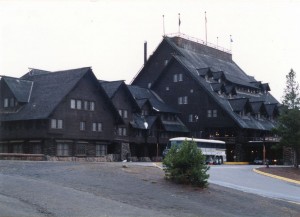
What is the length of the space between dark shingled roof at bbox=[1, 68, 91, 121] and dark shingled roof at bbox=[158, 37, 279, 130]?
27.1 metres

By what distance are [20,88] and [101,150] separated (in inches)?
508

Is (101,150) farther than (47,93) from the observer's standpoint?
Yes

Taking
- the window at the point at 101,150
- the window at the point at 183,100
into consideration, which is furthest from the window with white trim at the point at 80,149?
the window at the point at 183,100

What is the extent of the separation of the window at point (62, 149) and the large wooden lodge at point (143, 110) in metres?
0.12

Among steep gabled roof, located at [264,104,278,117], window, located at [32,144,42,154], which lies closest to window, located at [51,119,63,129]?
window, located at [32,144,42,154]

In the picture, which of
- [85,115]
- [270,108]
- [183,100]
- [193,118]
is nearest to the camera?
[85,115]

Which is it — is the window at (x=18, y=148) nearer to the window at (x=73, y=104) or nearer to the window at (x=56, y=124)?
the window at (x=56, y=124)

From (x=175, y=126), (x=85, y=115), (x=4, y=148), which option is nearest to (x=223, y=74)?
(x=175, y=126)

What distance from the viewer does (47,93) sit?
185ft

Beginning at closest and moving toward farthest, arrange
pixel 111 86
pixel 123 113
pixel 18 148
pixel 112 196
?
pixel 112 196 < pixel 18 148 < pixel 111 86 < pixel 123 113

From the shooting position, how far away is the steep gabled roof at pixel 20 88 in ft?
185

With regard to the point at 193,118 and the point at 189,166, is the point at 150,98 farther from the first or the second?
the point at 189,166

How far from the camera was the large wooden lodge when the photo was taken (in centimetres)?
5578

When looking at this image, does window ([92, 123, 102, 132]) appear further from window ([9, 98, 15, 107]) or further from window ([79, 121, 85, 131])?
window ([9, 98, 15, 107])
